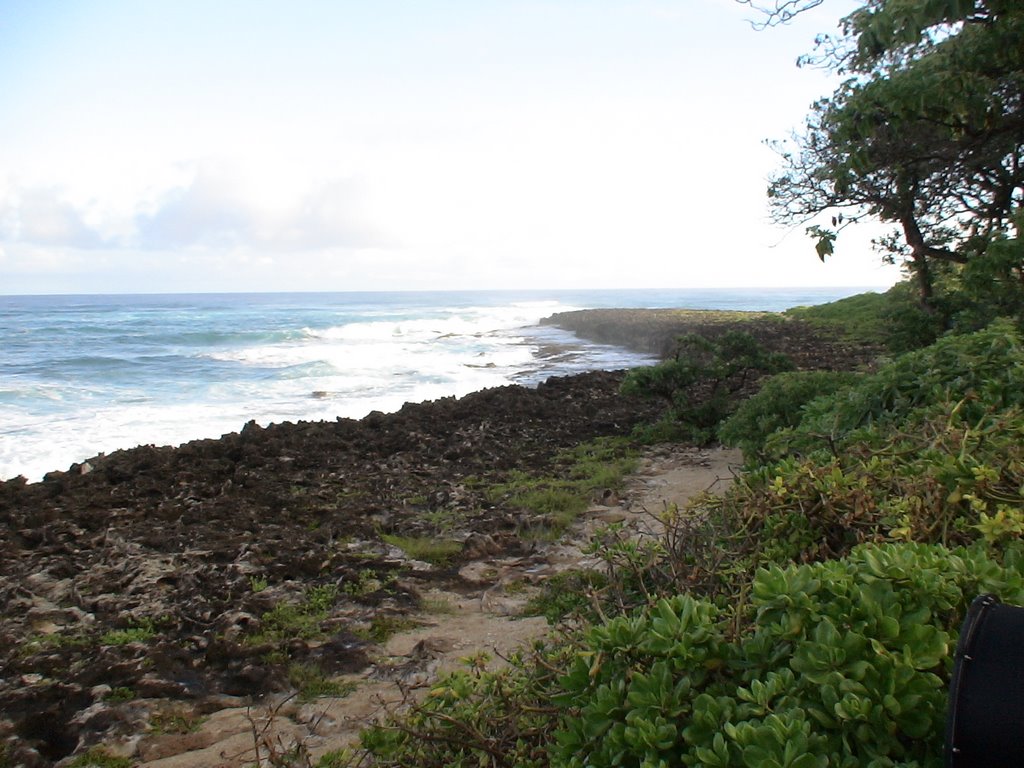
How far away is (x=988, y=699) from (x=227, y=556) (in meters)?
5.77

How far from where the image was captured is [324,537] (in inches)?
259

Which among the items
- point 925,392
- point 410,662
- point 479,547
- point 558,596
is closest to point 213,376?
point 479,547

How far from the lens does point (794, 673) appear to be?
171 cm

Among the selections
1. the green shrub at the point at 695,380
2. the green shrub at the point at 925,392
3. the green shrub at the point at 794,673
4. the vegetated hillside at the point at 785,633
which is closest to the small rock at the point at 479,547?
the green shrub at the point at 925,392

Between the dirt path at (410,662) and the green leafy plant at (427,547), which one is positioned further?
the green leafy plant at (427,547)

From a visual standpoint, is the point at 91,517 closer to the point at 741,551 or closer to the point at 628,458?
the point at 628,458

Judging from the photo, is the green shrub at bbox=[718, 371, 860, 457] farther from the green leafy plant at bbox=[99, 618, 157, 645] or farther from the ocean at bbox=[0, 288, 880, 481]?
the ocean at bbox=[0, 288, 880, 481]

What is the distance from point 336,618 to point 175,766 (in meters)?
1.60

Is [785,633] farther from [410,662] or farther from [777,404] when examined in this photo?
[777,404]

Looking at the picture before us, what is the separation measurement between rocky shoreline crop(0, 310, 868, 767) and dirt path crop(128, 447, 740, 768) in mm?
159

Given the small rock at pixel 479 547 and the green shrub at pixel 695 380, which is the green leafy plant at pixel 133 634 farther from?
the green shrub at pixel 695 380

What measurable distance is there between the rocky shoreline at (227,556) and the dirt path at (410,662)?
0.16 metres

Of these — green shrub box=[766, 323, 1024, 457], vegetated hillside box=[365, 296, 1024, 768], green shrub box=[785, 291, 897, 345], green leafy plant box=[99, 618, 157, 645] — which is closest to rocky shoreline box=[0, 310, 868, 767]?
green leafy plant box=[99, 618, 157, 645]

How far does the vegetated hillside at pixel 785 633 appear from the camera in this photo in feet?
5.03
